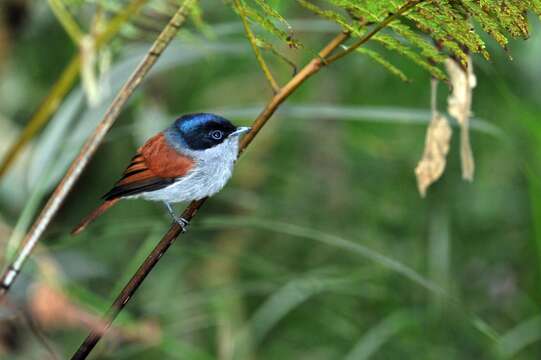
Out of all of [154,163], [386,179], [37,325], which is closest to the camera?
[37,325]

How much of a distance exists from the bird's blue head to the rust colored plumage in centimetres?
6

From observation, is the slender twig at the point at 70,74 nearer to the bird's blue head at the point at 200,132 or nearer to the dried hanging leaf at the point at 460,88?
the dried hanging leaf at the point at 460,88

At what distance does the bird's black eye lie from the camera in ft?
10.9

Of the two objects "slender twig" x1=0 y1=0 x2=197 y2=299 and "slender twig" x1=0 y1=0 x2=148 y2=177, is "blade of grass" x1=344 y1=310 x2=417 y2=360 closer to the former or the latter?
"slender twig" x1=0 y1=0 x2=197 y2=299

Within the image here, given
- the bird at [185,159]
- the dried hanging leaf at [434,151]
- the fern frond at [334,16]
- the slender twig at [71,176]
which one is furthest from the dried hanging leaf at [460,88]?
the bird at [185,159]

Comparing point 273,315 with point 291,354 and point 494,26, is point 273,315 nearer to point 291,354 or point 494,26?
point 291,354

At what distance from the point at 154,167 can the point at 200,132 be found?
0.84 feet

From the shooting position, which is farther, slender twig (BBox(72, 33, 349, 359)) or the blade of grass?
the blade of grass

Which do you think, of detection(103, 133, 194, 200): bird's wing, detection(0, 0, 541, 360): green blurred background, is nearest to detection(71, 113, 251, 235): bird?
detection(103, 133, 194, 200): bird's wing

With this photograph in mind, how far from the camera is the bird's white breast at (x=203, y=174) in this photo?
121 inches

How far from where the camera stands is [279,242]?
16.4ft

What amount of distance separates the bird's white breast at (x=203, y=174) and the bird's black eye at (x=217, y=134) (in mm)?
29

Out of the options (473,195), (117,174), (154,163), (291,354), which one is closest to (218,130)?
(154,163)

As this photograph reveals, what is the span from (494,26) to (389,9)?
21 cm
